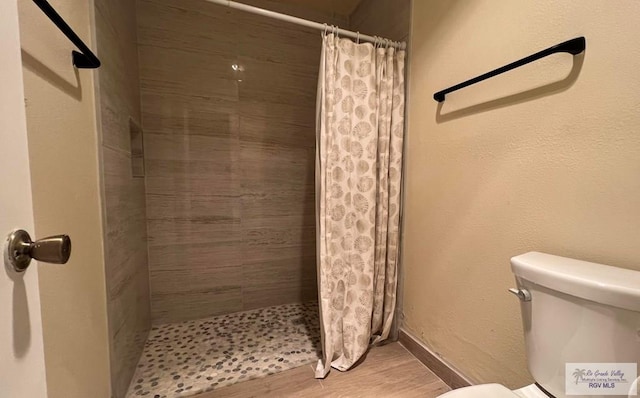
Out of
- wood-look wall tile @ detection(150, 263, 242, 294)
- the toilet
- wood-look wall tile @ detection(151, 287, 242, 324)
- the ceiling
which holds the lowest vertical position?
wood-look wall tile @ detection(151, 287, 242, 324)

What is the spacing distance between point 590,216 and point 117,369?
1898 mm

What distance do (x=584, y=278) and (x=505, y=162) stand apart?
1.69ft

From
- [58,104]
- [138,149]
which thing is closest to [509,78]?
[58,104]

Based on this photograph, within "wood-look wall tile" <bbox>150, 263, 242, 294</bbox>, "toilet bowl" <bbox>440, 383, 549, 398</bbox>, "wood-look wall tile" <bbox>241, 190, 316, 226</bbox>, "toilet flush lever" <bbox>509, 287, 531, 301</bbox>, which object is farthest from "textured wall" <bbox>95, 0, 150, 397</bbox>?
"toilet flush lever" <bbox>509, 287, 531, 301</bbox>

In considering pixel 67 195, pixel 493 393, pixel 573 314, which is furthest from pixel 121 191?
pixel 573 314

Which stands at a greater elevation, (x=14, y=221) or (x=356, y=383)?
(x=14, y=221)

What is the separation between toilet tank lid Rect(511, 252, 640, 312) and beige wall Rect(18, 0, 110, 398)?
52.5 inches

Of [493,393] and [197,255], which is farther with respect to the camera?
[197,255]

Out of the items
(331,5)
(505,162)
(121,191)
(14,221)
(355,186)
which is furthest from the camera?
(331,5)

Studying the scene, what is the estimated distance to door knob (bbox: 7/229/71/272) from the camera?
0.36 m

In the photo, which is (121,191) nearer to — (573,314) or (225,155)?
(225,155)

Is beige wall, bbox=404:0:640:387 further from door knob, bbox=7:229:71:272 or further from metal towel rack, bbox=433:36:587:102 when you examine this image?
door knob, bbox=7:229:71:272

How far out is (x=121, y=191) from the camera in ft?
4.02

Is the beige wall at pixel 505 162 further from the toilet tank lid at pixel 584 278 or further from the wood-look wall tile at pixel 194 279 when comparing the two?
the wood-look wall tile at pixel 194 279
